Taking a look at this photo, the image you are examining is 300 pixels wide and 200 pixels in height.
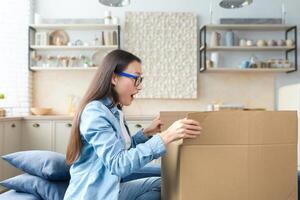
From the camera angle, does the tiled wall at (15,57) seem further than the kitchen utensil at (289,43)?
No

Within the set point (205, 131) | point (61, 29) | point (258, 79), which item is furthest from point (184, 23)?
point (205, 131)

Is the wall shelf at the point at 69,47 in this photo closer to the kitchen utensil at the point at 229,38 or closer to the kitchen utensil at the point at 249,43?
the kitchen utensil at the point at 229,38

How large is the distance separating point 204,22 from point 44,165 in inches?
148

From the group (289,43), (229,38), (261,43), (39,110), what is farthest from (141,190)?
(289,43)

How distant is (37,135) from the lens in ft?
15.3

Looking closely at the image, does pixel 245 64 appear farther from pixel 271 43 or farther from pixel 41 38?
pixel 41 38

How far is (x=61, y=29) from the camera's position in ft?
16.8

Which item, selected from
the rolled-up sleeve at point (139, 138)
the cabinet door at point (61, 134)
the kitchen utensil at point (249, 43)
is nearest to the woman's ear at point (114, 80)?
the rolled-up sleeve at point (139, 138)

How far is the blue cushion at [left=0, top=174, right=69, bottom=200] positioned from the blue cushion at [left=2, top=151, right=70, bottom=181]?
Answer: 0.03 meters

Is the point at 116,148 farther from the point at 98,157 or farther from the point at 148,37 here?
the point at 148,37

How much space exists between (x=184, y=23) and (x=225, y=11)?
1.91 ft

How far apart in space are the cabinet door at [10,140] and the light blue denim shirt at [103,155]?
9.59 feet

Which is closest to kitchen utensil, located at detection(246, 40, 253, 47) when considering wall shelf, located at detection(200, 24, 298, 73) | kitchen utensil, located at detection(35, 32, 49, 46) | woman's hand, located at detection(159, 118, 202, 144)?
wall shelf, located at detection(200, 24, 298, 73)

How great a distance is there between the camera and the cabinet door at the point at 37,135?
4.65 meters
